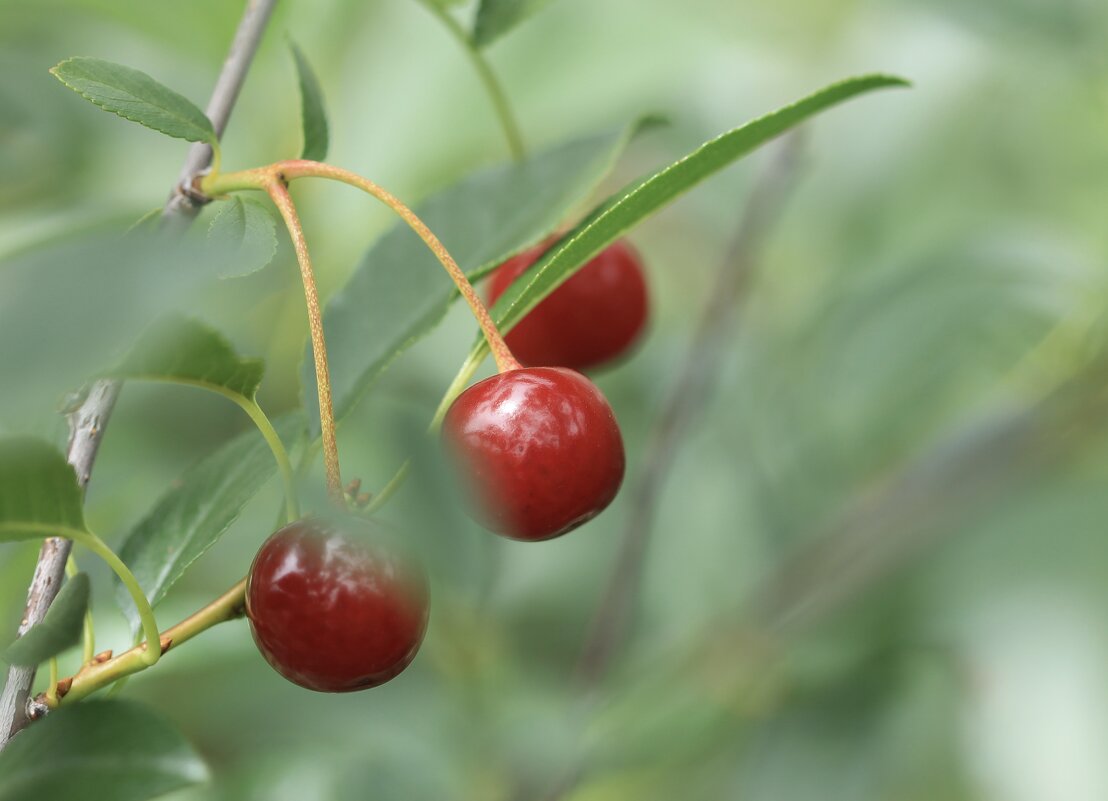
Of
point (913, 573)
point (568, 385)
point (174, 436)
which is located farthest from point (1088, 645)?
point (174, 436)

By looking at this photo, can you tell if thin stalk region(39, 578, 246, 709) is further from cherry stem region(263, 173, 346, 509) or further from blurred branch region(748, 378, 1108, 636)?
blurred branch region(748, 378, 1108, 636)

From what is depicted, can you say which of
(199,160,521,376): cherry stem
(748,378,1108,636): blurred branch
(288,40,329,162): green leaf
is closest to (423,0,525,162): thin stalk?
(288,40,329,162): green leaf

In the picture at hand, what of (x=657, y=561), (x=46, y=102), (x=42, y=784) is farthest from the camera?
(x=657, y=561)

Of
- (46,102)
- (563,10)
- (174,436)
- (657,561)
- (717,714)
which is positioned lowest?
(657,561)

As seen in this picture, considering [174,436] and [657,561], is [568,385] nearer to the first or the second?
[174,436]

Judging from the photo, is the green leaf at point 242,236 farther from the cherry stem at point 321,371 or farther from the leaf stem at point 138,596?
the leaf stem at point 138,596

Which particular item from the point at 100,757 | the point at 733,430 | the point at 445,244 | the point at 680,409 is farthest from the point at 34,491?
the point at 733,430

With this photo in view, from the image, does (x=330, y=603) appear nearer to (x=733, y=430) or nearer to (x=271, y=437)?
(x=271, y=437)
